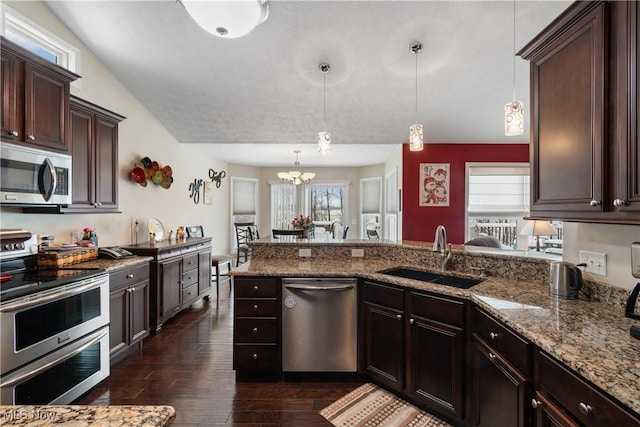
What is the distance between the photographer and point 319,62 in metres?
3.42

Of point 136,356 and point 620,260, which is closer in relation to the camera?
point 620,260

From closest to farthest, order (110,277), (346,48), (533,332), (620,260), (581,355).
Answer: (581,355) → (533,332) → (620,260) → (110,277) → (346,48)

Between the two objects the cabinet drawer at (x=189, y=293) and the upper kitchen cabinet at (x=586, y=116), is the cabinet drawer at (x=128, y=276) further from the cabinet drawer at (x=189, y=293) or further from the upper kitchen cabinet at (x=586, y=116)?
the upper kitchen cabinet at (x=586, y=116)

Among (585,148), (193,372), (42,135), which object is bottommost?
(193,372)

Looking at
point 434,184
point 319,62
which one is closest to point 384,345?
point 319,62

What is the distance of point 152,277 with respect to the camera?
3381 millimetres

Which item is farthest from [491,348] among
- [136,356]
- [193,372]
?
[136,356]

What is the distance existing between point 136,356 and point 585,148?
3.74 metres

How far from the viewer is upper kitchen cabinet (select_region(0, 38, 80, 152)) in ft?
6.56

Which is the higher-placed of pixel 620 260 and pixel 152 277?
pixel 620 260

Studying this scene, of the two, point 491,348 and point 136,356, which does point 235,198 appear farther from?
point 491,348

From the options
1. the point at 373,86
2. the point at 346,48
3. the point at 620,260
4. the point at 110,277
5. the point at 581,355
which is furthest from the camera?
the point at 373,86

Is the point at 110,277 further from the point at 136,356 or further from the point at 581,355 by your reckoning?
the point at 581,355

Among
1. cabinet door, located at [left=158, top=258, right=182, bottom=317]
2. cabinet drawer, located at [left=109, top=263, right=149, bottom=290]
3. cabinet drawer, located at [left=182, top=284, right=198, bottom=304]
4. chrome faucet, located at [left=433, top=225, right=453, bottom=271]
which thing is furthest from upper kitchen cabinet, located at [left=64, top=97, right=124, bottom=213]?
chrome faucet, located at [left=433, top=225, right=453, bottom=271]
